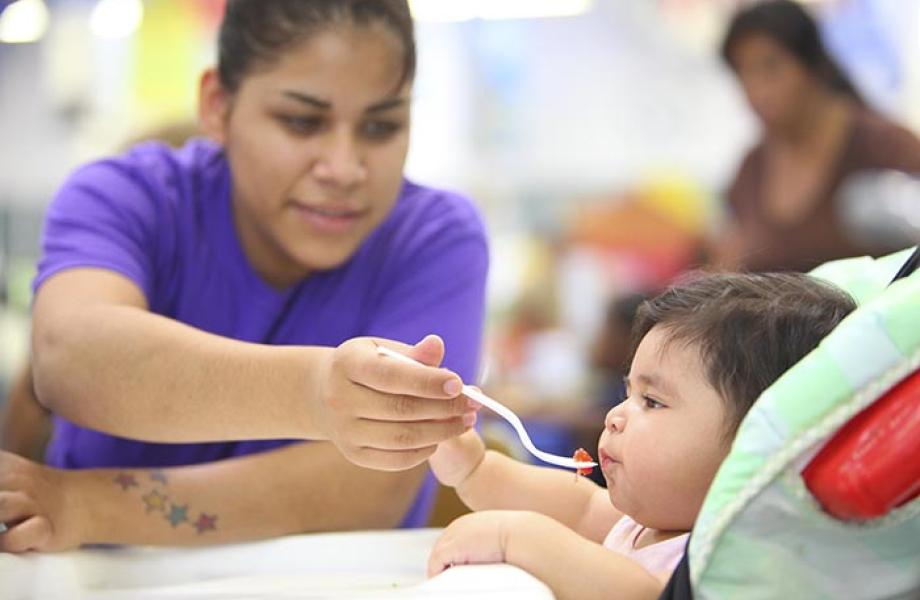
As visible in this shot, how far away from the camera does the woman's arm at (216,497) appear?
1010mm

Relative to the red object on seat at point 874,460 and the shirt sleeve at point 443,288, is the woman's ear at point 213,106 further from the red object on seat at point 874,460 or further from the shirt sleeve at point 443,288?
the red object on seat at point 874,460

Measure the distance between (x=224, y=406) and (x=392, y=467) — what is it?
0.16 meters

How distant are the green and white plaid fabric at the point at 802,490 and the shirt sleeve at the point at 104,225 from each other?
649mm

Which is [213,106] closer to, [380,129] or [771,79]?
[380,129]

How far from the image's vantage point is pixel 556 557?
0.77 metres

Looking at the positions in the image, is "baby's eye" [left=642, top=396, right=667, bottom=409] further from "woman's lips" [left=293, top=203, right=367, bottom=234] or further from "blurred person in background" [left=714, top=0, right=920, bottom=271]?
"blurred person in background" [left=714, top=0, right=920, bottom=271]

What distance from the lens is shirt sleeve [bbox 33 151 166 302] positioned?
1.14 meters

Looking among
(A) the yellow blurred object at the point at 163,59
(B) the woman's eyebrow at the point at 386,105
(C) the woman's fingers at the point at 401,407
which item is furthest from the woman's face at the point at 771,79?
(A) the yellow blurred object at the point at 163,59

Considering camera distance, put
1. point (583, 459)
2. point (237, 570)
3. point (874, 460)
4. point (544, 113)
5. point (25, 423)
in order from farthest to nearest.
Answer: point (544, 113), point (25, 423), point (237, 570), point (583, 459), point (874, 460)

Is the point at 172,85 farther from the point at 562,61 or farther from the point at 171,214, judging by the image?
the point at 171,214

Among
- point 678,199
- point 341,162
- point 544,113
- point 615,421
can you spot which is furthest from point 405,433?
point 544,113

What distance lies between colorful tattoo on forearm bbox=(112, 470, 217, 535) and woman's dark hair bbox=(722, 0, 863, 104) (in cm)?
177

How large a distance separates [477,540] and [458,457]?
175 mm

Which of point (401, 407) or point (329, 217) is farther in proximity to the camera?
point (329, 217)
